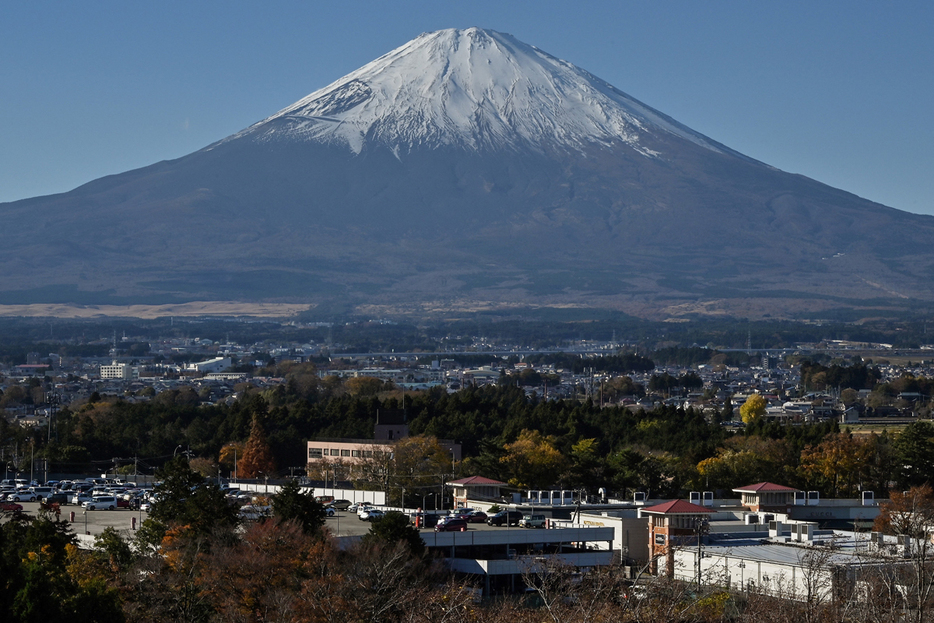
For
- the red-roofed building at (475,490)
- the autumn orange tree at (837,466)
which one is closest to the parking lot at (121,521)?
the red-roofed building at (475,490)

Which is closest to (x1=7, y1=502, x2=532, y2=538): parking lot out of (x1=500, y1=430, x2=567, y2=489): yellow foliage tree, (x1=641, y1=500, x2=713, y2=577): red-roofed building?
(x1=641, y1=500, x2=713, y2=577): red-roofed building

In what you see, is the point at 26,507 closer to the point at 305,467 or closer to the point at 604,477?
the point at 604,477

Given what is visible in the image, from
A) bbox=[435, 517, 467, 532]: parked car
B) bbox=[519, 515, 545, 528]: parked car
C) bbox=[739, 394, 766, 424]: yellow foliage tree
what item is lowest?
bbox=[739, 394, 766, 424]: yellow foliage tree

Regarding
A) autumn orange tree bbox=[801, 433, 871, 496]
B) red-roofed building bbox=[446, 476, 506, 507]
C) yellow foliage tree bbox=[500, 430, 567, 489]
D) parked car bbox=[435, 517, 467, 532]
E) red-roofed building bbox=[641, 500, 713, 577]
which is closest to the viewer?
parked car bbox=[435, 517, 467, 532]

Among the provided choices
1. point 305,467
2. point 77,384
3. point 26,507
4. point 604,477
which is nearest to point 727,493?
point 604,477

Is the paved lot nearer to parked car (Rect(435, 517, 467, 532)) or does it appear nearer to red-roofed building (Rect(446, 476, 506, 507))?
parked car (Rect(435, 517, 467, 532))
